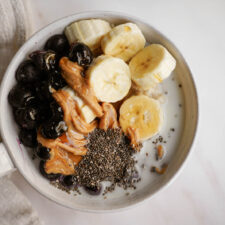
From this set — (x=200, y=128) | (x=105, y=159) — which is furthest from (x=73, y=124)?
(x=200, y=128)

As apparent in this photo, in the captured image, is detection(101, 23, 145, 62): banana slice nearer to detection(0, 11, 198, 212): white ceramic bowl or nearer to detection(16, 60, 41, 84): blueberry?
detection(0, 11, 198, 212): white ceramic bowl

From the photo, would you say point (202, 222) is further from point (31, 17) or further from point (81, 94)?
point (31, 17)

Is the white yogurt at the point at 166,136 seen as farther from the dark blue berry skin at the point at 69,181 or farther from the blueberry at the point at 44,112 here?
the blueberry at the point at 44,112

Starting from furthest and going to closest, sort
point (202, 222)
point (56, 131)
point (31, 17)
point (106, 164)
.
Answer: point (202, 222) < point (31, 17) < point (106, 164) < point (56, 131)

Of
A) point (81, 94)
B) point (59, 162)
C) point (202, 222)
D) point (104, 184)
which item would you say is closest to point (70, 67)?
point (81, 94)

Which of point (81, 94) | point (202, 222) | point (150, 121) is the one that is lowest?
point (202, 222)

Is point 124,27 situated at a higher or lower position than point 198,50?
higher
